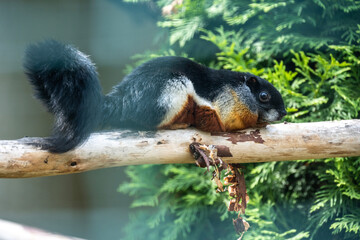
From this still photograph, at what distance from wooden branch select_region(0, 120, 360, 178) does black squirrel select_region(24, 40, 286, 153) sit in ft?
0.15

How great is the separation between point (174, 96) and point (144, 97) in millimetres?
109

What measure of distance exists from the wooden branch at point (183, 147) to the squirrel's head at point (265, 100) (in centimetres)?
20

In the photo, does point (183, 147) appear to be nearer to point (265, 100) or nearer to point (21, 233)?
point (265, 100)

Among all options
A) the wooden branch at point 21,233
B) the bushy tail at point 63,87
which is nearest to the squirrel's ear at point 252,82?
the bushy tail at point 63,87

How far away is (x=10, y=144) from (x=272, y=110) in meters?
1.03

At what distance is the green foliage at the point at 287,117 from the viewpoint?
1.68 meters

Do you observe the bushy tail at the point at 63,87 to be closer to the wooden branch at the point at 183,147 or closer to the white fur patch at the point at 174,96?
the wooden branch at the point at 183,147

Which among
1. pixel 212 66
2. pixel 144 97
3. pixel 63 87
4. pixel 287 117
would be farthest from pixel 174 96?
pixel 212 66

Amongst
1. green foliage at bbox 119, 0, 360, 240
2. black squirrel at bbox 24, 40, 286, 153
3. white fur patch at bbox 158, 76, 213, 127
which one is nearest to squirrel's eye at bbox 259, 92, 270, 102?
black squirrel at bbox 24, 40, 286, 153

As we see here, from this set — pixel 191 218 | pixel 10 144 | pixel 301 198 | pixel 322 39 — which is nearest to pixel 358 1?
pixel 322 39

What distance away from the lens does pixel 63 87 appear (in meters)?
1.08

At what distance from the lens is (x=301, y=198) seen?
1831 millimetres

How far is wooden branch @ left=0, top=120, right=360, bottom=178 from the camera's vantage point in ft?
3.46

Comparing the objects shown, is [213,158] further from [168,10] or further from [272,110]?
[168,10]
